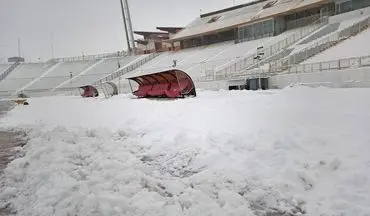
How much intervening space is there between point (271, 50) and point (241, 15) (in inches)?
735

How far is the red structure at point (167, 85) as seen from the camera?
21.5m

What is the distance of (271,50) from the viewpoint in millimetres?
36750

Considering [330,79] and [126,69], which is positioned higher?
[126,69]

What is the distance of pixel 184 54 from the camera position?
2144 inches

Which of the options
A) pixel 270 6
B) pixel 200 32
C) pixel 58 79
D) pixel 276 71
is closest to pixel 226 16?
pixel 200 32

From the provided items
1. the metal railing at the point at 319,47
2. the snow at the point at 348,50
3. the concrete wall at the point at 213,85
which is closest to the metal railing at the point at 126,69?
the concrete wall at the point at 213,85

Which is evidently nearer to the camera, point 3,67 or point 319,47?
point 319,47

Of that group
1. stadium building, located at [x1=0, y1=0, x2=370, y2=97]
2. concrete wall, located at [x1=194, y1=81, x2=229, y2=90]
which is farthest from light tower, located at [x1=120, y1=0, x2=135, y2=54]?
concrete wall, located at [x1=194, y1=81, x2=229, y2=90]

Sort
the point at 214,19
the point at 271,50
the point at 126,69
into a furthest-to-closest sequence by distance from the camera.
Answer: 1. the point at 214,19
2. the point at 126,69
3. the point at 271,50

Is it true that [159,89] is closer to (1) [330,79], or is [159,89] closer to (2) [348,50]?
(1) [330,79]

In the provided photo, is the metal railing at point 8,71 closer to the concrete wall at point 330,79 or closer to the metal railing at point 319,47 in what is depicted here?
the metal railing at point 319,47

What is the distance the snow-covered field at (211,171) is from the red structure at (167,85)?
12.9m

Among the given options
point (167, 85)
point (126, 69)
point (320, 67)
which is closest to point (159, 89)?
point (167, 85)

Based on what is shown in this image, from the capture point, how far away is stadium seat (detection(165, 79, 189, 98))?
21.6 meters
